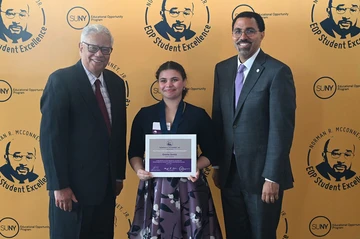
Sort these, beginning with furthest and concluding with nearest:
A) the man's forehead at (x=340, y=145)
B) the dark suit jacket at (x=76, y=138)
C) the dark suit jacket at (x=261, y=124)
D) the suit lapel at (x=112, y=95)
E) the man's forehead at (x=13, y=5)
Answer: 1. the man's forehead at (x=340, y=145)
2. the man's forehead at (x=13, y=5)
3. the suit lapel at (x=112, y=95)
4. the dark suit jacket at (x=261, y=124)
5. the dark suit jacket at (x=76, y=138)

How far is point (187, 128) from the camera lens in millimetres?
1968

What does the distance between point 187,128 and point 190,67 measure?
730mm

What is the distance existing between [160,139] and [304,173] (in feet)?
4.38

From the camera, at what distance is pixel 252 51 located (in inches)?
77.2

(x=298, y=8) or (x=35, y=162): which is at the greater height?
(x=298, y=8)

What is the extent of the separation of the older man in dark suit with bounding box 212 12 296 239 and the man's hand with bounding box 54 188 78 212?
0.90 m

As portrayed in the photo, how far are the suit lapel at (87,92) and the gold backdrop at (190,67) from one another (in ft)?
2.39

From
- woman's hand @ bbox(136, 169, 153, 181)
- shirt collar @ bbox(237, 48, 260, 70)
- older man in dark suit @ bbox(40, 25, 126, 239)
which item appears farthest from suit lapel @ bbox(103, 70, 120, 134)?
shirt collar @ bbox(237, 48, 260, 70)

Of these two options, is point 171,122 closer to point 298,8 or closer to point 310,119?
point 310,119

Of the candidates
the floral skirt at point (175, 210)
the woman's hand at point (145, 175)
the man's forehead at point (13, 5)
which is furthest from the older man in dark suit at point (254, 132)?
the man's forehead at point (13, 5)

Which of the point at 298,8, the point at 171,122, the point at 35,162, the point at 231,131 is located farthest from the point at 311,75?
the point at 35,162

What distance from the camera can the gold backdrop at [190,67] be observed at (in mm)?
2498

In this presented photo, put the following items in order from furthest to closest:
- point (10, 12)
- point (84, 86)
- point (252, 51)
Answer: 1. point (10, 12)
2. point (252, 51)
3. point (84, 86)

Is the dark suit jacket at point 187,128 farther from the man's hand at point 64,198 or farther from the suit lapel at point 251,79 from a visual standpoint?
the man's hand at point 64,198
